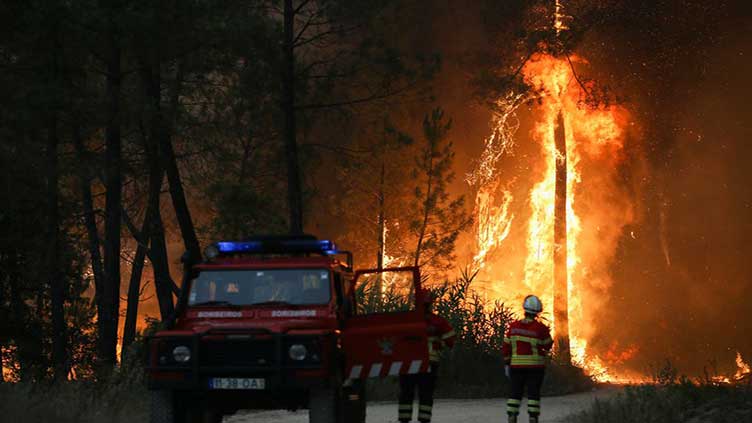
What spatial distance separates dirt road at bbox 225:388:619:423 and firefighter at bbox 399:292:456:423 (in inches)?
101

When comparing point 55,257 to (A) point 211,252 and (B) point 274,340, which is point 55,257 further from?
(B) point 274,340

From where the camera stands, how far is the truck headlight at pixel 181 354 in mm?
13617

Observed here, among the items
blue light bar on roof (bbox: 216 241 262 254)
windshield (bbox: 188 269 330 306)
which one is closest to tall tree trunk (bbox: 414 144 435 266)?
blue light bar on roof (bbox: 216 241 262 254)

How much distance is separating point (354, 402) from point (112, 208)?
1277cm

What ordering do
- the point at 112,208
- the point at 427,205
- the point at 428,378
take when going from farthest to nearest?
the point at 427,205 < the point at 112,208 < the point at 428,378

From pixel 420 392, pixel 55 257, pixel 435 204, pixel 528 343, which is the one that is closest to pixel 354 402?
pixel 420 392

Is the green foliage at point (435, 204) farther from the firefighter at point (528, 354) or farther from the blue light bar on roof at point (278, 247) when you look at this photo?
the blue light bar on roof at point (278, 247)

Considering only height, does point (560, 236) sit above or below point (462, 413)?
above

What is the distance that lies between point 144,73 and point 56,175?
3.39m

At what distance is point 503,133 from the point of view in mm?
46344

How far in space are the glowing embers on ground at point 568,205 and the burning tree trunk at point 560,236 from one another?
220 mm

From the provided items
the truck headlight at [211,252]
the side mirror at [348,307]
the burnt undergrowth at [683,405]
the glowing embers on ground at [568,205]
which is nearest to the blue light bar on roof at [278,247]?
the truck headlight at [211,252]

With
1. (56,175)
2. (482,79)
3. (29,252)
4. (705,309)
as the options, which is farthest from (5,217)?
(705,309)

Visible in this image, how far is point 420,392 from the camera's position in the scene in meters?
15.9
